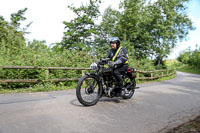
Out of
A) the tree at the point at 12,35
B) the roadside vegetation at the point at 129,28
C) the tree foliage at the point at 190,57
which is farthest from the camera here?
the tree foliage at the point at 190,57

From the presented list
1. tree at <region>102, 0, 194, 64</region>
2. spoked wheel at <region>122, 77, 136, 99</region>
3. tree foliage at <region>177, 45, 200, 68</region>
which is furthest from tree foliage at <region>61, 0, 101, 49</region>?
tree foliage at <region>177, 45, 200, 68</region>

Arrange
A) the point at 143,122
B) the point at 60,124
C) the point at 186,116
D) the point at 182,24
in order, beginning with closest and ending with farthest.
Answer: the point at 60,124 → the point at 143,122 → the point at 186,116 → the point at 182,24

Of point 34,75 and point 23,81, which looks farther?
point 34,75

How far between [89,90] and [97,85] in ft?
1.01

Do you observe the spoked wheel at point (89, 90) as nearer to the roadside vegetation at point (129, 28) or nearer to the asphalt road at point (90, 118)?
the asphalt road at point (90, 118)

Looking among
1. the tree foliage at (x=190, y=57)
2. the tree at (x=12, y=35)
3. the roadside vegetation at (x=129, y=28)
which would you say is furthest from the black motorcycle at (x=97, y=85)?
the tree foliage at (x=190, y=57)

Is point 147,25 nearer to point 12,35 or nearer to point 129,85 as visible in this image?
point 12,35

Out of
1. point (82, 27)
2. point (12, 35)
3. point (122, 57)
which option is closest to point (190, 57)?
point (82, 27)

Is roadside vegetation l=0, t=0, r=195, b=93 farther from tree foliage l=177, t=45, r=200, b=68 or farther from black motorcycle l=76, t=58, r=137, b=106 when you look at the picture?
tree foliage l=177, t=45, r=200, b=68

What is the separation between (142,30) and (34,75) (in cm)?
2521

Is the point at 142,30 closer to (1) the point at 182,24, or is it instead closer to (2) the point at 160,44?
(2) the point at 160,44

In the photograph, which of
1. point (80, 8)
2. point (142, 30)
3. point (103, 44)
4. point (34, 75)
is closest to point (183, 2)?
point (142, 30)

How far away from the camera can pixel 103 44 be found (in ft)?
101

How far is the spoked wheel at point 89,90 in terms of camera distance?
15.0 feet
